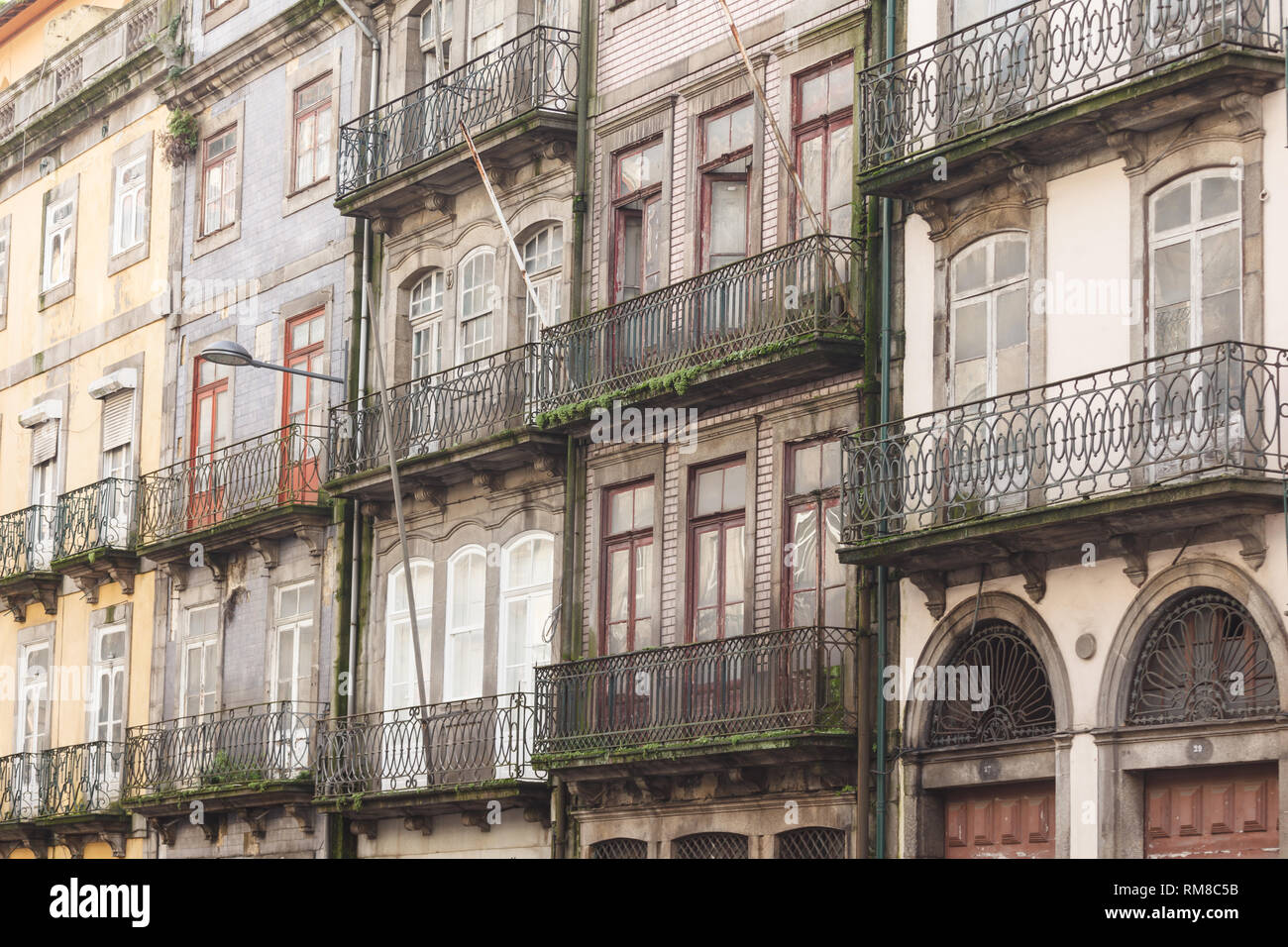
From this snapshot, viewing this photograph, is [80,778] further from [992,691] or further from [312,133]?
[992,691]

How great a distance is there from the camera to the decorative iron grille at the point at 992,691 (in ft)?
58.4

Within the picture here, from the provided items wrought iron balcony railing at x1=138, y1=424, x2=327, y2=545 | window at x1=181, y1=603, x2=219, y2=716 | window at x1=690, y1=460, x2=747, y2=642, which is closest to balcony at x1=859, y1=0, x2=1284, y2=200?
window at x1=690, y1=460, x2=747, y2=642

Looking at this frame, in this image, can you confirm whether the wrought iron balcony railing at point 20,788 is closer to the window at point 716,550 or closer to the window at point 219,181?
the window at point 219,181

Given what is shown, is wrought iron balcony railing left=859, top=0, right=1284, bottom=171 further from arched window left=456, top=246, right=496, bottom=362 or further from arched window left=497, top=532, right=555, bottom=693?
arched window left=456, top=246, right=496, bottom=362

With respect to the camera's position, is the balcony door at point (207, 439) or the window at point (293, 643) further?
the balcony door at point (207, 439)

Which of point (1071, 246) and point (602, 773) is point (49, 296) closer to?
point (602, 773)

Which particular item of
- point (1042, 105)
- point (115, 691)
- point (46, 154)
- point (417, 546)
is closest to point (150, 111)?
point (46, 154)

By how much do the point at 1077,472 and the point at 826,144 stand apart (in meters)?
5.60

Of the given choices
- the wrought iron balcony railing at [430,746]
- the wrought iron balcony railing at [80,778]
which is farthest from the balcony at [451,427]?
the wrought iron balcony railing at [80,778]

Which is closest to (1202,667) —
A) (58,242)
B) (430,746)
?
(430,746)

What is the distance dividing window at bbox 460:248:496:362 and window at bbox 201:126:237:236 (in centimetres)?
652

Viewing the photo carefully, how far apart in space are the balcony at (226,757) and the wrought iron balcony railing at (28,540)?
482cm

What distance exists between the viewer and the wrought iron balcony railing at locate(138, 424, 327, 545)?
28266 millimetres
